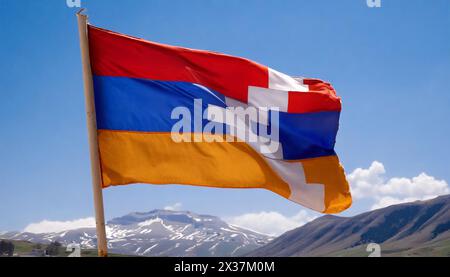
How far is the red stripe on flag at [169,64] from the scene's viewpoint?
1452 centimetres

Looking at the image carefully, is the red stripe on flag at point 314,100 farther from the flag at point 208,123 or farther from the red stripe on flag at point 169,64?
the red stripe on flag at point 169,64

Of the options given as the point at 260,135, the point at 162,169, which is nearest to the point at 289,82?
the point at 260,135

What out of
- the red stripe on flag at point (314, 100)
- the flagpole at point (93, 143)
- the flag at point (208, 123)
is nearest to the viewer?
the flagpole at point (93, 143)

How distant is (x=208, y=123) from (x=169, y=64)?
1.86 metres

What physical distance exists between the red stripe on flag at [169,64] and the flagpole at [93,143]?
175cm

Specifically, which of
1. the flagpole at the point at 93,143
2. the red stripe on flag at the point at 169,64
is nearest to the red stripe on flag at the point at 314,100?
the red stripe on flag at the point at 169,64

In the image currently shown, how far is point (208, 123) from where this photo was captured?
1544 cm

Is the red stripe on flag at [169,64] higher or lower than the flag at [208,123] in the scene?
higher

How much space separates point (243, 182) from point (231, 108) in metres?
2.08

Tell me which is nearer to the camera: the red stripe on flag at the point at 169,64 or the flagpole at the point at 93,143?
the flagpole at the point at 93,143

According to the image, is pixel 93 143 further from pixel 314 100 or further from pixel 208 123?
pixel 314 100

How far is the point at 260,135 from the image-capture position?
15938mm

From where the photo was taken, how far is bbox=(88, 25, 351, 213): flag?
14516 mm
